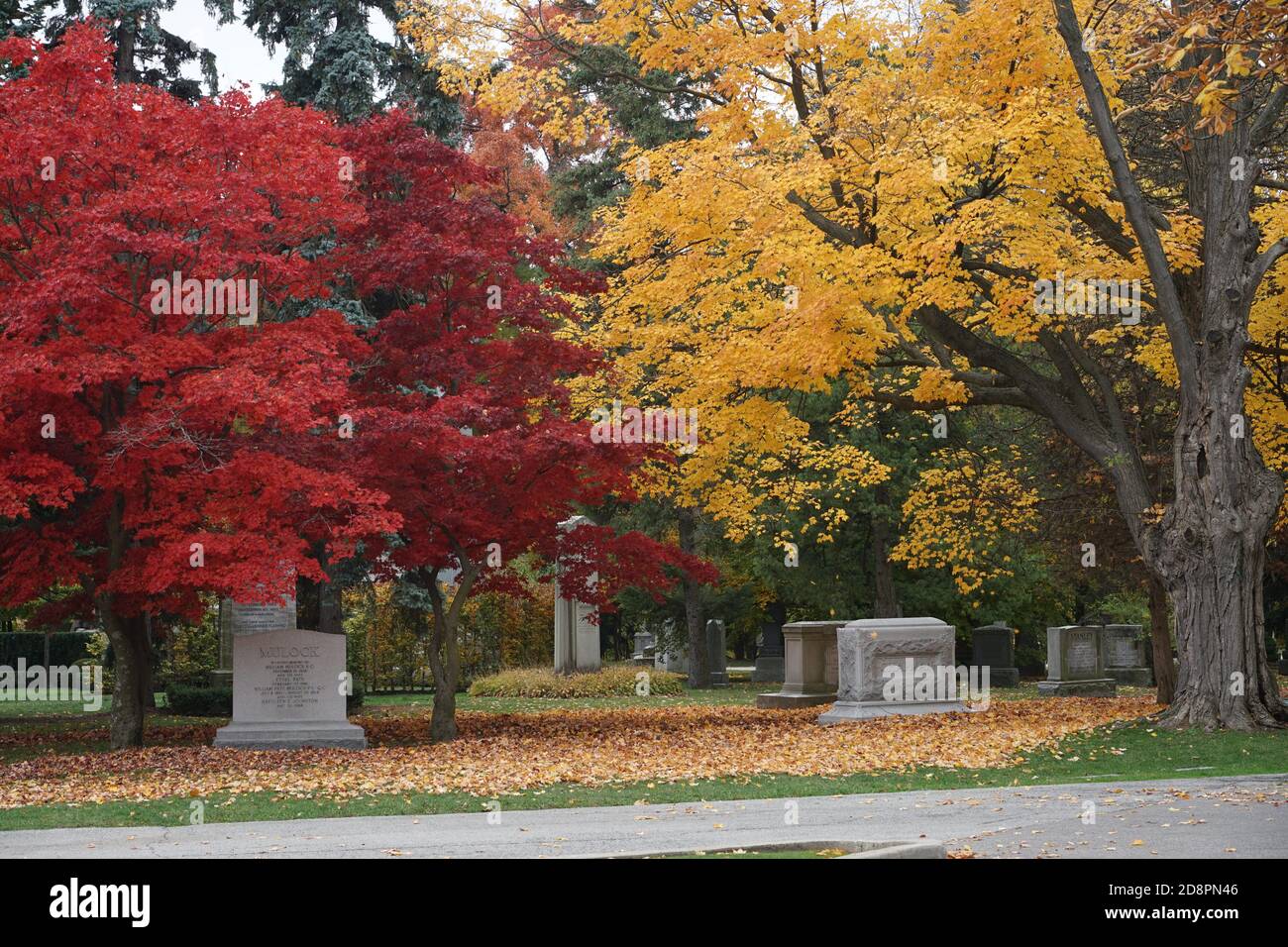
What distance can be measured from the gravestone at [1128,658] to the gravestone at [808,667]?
1003 cm

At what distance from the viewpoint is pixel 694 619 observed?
31875 mm

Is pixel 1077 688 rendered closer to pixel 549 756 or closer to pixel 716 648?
pixel 716 648

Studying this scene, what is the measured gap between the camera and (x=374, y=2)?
1064 inches

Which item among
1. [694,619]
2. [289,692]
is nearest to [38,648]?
[694,619]

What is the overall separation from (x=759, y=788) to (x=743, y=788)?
15cm

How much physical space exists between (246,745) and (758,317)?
351 inches

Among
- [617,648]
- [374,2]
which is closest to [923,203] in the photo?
[374,2]

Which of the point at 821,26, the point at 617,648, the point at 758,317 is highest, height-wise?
the point at 821,26

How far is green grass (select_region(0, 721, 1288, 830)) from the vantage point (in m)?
11.0

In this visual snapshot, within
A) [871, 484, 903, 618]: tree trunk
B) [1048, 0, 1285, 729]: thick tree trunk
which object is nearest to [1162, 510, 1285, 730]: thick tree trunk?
[1048, 0, 1285, 729]: thick tree trunk

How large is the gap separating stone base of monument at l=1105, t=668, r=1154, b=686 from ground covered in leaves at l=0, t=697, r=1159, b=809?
11124 millimetres

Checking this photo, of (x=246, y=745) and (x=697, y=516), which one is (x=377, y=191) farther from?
(x=697, y=516)

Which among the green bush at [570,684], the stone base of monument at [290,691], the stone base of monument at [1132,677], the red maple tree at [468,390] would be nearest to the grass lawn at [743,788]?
the stone base of monument at [290,691]

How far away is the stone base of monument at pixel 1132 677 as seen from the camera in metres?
32.4
